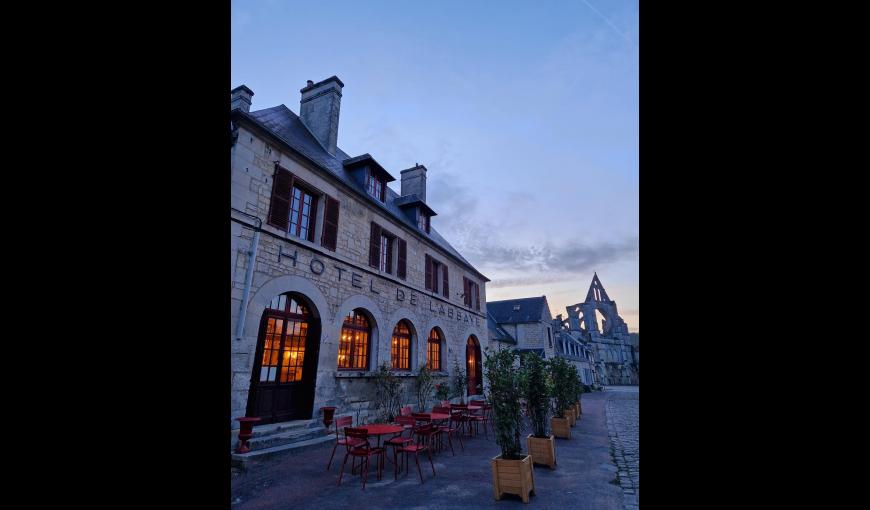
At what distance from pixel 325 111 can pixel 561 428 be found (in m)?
10.5

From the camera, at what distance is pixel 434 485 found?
5156mm

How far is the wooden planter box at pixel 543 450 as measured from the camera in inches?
234

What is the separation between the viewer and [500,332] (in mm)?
24547

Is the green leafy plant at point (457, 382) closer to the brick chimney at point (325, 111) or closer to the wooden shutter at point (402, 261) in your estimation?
the wooden shutter at point (402, 261)

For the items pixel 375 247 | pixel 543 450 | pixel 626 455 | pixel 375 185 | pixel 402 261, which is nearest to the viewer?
pixel 543 450

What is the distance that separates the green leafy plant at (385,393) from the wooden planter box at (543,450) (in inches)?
174

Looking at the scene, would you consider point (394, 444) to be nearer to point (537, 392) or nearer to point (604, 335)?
point (537, 392)

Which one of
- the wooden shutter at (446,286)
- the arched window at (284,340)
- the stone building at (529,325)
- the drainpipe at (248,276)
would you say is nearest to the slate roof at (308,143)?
the drainpipe at (248,276)

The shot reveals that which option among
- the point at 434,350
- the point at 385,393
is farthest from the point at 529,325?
the point at 385,393
